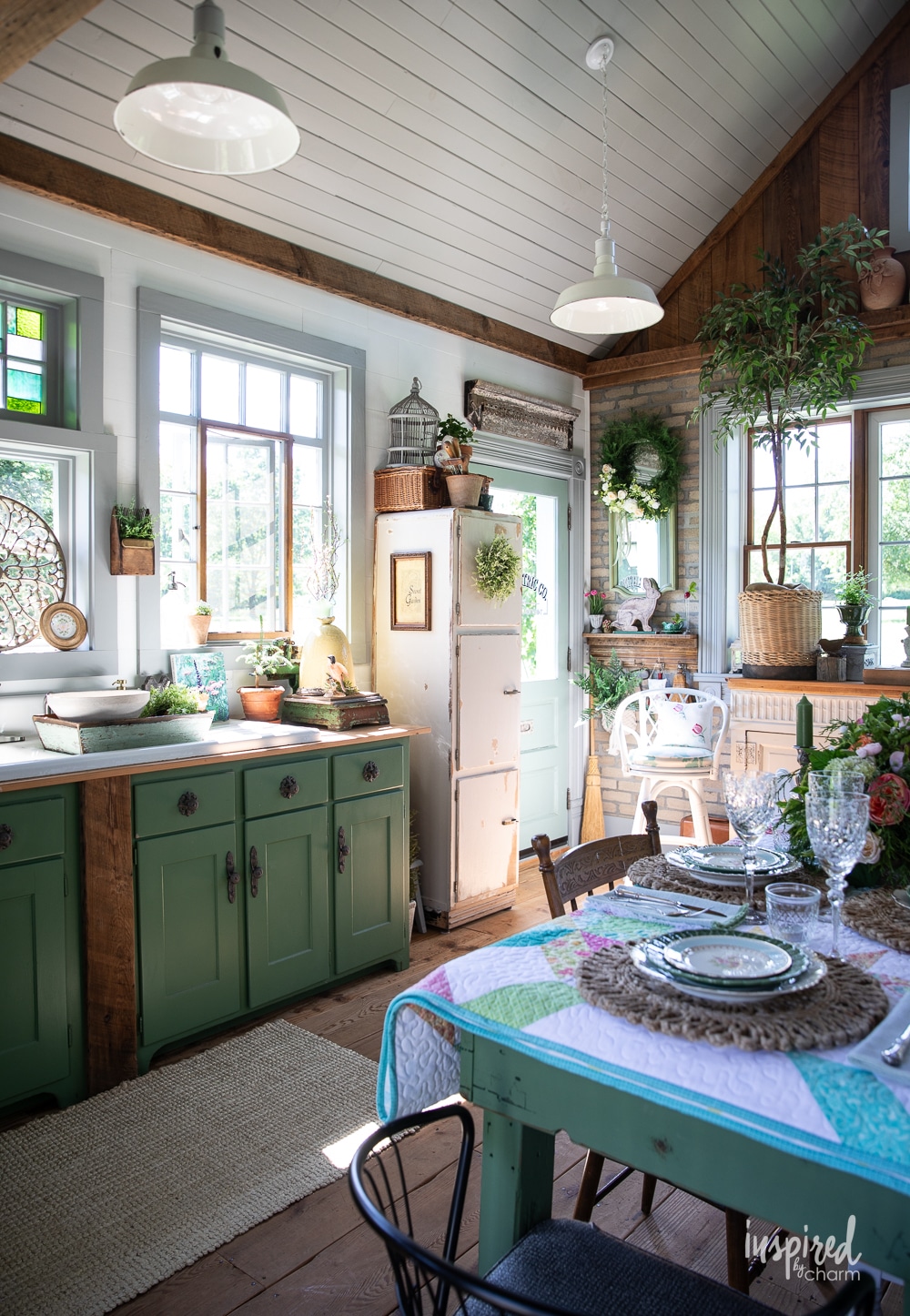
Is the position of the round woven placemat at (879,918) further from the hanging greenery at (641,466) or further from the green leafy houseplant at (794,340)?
the hanging greenery at (641,466)

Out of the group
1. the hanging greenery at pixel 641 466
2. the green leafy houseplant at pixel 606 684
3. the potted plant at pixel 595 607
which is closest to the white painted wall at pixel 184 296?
the hanging greenery at pixel 641 466

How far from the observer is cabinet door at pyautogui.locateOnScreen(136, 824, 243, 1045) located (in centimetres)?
276

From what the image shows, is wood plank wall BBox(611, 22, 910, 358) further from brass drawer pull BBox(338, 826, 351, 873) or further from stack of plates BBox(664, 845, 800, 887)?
stack of plates BBox(664, 845, 800, 887)

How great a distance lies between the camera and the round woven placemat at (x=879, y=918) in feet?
4.84

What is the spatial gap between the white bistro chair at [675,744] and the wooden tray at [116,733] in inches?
86.6

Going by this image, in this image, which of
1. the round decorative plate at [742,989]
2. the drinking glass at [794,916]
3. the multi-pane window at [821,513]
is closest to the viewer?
the round decorative plate at [742,989]

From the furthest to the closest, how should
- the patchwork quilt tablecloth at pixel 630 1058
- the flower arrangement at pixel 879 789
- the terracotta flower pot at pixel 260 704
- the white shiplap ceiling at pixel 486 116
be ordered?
the terracotta flower pot at pixel 260 704 → the white shiplap ceiling at pixel 486 116 → the flower arrangement at pixel 879 789 → the patchwork quilt tablecloth at pixel 630 1058

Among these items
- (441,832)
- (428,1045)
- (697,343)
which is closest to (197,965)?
(441,832)

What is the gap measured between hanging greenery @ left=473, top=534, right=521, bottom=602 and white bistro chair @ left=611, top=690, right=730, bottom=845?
1.01 meters

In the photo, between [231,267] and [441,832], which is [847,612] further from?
[231,267]

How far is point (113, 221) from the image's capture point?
3191 mm

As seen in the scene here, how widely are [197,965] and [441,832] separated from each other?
1343 mm

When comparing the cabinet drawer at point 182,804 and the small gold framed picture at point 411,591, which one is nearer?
the cabinet drawer at point 182,804

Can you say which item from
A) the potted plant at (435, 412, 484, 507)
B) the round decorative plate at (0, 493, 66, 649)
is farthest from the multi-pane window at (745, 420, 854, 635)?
the round decorative plate at (0, 493, 66, 649)
